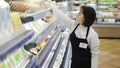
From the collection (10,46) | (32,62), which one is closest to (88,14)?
(32,62)

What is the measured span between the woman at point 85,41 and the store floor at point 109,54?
2.72 metres

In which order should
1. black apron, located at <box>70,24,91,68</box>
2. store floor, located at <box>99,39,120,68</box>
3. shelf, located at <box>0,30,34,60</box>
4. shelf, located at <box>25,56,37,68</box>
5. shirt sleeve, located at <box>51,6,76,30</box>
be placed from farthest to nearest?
store floor, located at <box>99,39,120,68</box>, shirt sleeve, located at <box>51,6,76,30</box>, black apron, located at <box>70,24,91,68</box>, shelf, located at <box>25,56,37,68</box>, shelf, located at <box>0,30,34,60</box>

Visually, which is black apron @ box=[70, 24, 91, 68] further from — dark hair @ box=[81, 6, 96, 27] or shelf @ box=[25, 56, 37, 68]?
shelf @ box=[25, 56, 37, 68]

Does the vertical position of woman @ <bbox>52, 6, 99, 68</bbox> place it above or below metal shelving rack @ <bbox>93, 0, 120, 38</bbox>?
above

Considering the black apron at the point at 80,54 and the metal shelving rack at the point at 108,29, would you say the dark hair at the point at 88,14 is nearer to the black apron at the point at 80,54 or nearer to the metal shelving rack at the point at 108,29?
the black apron at the point at 80,54

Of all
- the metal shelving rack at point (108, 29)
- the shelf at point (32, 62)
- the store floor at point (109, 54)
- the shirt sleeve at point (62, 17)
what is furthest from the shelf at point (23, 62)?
the metal shelving rack at point (108, 29)

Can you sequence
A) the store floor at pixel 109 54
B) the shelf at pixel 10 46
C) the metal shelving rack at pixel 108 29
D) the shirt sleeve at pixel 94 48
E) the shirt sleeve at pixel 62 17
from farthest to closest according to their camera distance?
the metal shelving rack at pixel 108 29 → the store floor at pixel 109 54 → the shirt sleeve at pixel 62 17 → the shirt sleeve at pixel 94 48 → the shelf at pixel 10 46

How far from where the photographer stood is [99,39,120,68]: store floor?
5.98m

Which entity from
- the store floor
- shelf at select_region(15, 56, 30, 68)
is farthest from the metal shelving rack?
shelf at select_region(15, 56, 30, 68)

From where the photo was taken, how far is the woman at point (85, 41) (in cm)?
293

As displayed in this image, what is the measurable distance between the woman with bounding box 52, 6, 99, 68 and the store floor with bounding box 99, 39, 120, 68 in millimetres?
2718

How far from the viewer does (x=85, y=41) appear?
2.96 metres

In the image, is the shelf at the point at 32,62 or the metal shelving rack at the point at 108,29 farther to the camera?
the metal shelving rack at the point at 108,29

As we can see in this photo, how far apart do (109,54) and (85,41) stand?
4.16 m
